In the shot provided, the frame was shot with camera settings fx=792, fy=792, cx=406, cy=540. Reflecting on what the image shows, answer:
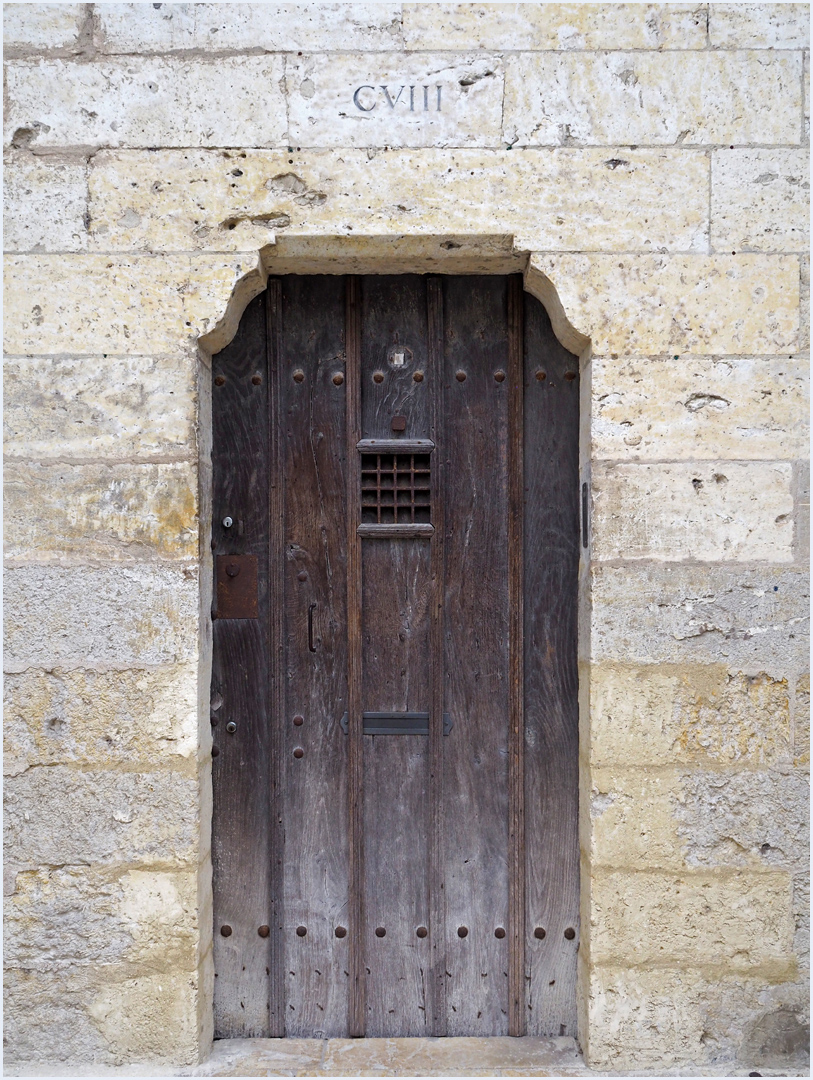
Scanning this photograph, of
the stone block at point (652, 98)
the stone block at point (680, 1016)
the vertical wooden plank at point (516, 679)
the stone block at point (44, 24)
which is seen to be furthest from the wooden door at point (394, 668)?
the stone block at point (44, 24)

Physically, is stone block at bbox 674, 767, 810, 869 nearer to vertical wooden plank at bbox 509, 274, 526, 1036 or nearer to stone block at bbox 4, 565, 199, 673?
vertical wooden plank at bbox 509, 274, 526, 1036

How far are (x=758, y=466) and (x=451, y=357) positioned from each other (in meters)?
0.84

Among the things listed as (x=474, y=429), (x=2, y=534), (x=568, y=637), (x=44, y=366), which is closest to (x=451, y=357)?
(x=474, y=429)

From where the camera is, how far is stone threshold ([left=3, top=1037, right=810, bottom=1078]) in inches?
74.8

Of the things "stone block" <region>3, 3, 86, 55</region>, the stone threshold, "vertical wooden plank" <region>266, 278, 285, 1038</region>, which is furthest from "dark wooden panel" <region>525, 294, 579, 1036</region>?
"stone block" <region>3, 3, 86, 55</region>

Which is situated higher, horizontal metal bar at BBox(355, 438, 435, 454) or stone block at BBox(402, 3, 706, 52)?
stone block at BBox(402, 3, 706, 52)

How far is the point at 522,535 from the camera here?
2.15 m

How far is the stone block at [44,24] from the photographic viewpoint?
1.93 m

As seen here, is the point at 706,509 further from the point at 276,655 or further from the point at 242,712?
the point at 242,712

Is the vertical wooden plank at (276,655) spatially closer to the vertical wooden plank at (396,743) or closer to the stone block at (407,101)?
the vertical wooden plank at (396,743)

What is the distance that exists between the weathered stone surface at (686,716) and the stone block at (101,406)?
1.20m

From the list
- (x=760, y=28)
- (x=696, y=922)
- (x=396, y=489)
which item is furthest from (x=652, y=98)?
(x=696, y=922)

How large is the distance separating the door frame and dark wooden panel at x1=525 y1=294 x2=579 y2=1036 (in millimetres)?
57

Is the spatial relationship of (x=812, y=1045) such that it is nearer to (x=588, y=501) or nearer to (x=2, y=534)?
(x=588, y=501)
